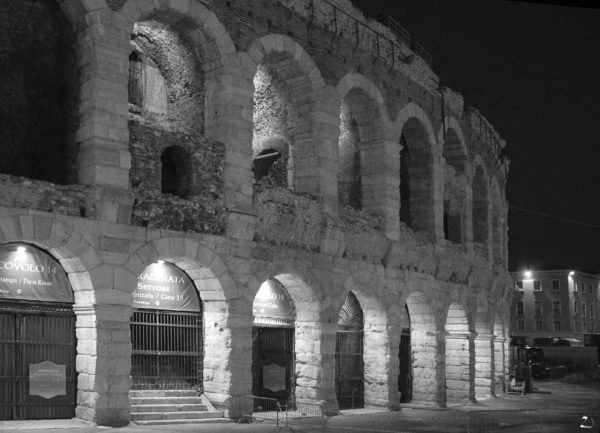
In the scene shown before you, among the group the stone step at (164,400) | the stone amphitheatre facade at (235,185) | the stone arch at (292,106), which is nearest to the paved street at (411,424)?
the stone amphitheatre facade at (235,185)

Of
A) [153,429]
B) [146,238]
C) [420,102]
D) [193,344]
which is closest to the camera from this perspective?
[153,429]

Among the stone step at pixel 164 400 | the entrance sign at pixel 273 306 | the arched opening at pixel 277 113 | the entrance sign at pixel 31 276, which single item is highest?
the arched opening at pixel 277 113

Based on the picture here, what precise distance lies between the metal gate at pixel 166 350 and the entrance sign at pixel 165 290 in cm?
20

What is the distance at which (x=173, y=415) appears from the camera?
1385 cm

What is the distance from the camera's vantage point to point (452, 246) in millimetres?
23734

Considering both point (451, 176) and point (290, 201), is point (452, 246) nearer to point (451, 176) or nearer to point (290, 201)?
A: point (451, 176)

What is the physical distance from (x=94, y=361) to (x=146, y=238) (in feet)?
7.39

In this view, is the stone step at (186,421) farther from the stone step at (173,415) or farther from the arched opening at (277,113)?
the arched opening at (277,113)

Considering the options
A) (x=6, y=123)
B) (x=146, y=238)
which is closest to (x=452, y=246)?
(x=146, y=238)

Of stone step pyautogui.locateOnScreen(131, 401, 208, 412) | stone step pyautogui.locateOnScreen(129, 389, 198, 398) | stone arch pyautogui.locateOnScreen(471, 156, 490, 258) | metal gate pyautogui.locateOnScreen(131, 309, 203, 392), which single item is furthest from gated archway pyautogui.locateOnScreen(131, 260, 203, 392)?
stone arch pyautogui.locateOnScreen(471, 156, 490, 258)

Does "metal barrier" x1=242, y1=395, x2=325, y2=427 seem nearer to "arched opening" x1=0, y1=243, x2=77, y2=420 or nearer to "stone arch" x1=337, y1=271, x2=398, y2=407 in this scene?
"stone arch" x1=337, y1=271, x2=398, y2=407

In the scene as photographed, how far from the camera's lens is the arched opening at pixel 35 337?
1238 cm

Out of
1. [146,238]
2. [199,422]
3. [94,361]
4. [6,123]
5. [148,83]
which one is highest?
[148,83]

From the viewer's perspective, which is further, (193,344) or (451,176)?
(451,176)
